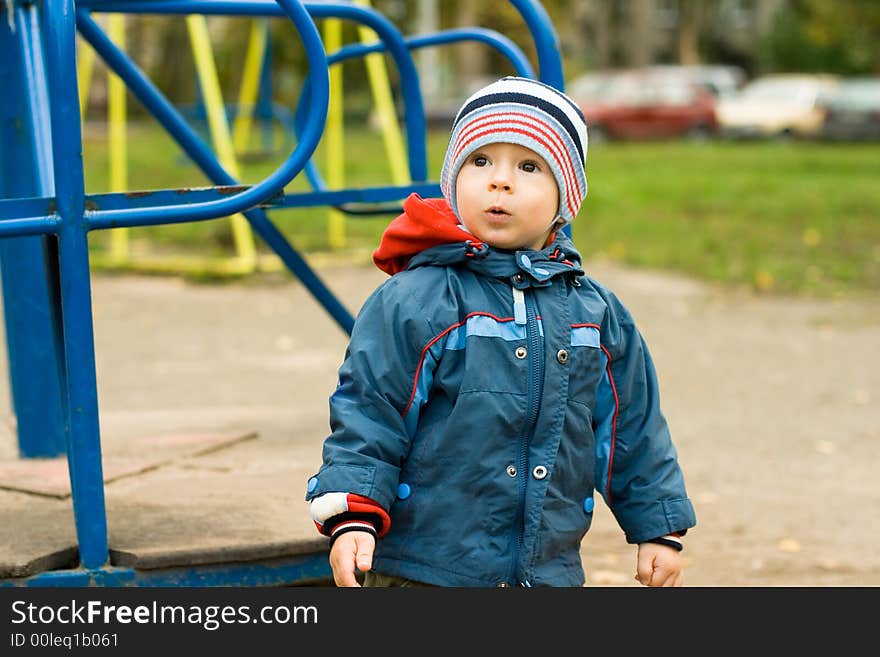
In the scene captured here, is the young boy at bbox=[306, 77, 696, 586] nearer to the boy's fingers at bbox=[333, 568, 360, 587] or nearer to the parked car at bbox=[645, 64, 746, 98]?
the boy's fingers at bbox=[333, 568, 360, 587]

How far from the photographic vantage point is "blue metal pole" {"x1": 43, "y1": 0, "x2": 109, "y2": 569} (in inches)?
87.8

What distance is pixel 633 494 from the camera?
→ 218cm

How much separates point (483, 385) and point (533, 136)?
37cm

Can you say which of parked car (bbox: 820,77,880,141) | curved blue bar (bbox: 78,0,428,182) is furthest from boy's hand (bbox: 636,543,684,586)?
parked car (bbox: 820,77,880,141)

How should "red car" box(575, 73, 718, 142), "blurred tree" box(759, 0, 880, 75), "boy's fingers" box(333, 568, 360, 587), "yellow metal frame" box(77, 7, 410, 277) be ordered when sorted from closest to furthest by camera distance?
"boy's fingers" box(333, 568, 360, 587) → "yellow metal frame" box(77, 7, 410, 277) → "red car" box(575, 73, 718, 142) → "blurred tree" box(759, 0, 880, 75)

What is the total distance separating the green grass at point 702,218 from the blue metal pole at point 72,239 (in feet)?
19.0

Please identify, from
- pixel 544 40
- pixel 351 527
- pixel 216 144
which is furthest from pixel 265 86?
pixel 351 527

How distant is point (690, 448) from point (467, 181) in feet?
8.82

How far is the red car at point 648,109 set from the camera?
23.4 m

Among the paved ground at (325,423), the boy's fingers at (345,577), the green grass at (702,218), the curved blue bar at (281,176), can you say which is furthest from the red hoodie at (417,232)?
the green grass at (702,218)

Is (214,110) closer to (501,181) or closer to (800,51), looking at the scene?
(501,181)

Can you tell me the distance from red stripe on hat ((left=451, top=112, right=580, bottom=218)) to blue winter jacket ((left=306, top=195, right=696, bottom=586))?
120 millimetres

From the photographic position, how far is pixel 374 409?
2.02 metres

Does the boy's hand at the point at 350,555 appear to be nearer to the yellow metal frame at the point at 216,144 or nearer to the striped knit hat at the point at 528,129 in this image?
the striped knit hat at the point at 528,129
